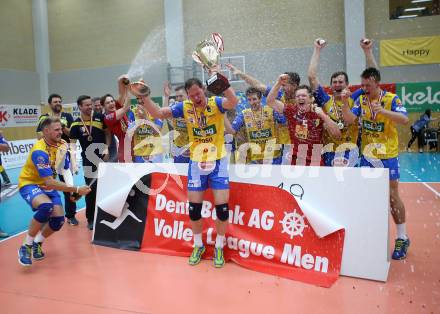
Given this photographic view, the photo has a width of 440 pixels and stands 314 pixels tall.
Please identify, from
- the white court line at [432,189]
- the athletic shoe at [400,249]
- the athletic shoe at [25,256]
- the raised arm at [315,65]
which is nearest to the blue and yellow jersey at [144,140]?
the athletic shoe at [25,256]

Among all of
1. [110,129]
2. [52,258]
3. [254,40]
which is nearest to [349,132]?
[110,129]

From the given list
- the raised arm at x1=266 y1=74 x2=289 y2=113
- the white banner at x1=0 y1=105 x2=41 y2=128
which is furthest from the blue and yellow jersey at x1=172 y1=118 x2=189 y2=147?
the white banner at x1=0 y1=105 x2=41 y2=128

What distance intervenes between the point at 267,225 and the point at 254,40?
1356cm

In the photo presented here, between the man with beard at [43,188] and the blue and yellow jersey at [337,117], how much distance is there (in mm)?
2842

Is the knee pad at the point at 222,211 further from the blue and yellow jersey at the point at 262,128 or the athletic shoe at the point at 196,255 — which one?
the blue and yellow jersey at the point at 262,128

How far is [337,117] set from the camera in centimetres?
436

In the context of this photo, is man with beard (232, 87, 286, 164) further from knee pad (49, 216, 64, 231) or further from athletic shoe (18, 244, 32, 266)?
athletic shoe (18, 244, 32, 266)

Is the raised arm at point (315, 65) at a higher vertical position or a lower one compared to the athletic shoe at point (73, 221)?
higher

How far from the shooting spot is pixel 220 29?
16469 mm

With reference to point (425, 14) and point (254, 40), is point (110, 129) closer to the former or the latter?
point (254, 40)

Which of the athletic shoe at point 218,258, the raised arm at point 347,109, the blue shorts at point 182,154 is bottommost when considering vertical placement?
the athletic shoe at point 218,258

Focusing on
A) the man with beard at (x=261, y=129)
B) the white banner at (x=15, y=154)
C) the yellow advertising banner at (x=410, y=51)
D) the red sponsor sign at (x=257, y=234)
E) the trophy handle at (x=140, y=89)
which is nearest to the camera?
the red sponsor sign at (x=257, y=234)

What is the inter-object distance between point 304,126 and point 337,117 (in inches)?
16.6

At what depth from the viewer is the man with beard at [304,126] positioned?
416 centimetres
